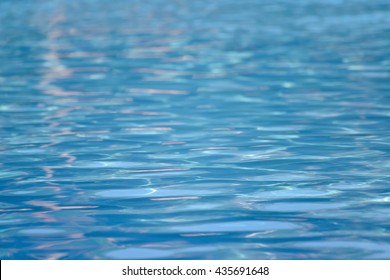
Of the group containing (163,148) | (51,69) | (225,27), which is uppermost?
(225,27)

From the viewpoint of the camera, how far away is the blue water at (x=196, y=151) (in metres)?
4.46

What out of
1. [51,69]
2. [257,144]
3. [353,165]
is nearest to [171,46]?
[51,69]

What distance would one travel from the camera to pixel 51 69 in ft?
37.6

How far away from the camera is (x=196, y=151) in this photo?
640 cm

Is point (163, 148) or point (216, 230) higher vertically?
point (163, 148)

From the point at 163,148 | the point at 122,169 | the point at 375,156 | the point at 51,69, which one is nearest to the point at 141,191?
the point at 122,169

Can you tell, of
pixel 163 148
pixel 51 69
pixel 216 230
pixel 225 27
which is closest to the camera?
pixel 216 230

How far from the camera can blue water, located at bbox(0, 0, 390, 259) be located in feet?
14.6
